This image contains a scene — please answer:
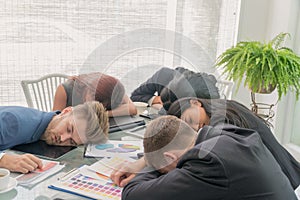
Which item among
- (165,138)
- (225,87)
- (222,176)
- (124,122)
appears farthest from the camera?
(225,87)

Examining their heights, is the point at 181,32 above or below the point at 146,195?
above

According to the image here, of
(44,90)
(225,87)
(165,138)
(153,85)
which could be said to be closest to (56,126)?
(165,138)

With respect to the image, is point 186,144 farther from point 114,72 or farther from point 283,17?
point 283,17

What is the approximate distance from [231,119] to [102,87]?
2.18ft

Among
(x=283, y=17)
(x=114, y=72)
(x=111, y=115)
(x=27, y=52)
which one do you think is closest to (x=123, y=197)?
(x=114, y=72)

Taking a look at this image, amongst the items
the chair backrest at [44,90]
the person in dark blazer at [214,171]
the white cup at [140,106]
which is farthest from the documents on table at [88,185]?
the chair backrest at [44,90]

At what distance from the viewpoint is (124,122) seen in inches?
78.0

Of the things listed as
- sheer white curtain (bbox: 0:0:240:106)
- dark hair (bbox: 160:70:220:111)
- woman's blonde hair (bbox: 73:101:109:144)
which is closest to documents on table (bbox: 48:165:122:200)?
woman's blonde hair (bbox: 73:101:109:144)

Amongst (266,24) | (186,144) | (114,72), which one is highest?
(266,24)

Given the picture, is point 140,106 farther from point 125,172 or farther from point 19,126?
point 125,172

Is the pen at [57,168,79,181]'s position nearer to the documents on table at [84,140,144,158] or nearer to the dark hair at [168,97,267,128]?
the documents on table at [84,140,144,158]

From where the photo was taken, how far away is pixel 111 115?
2045mm

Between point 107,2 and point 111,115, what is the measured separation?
3.34 ft

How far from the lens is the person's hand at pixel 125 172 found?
4.21 feet
